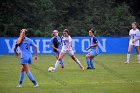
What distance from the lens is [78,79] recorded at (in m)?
20.9

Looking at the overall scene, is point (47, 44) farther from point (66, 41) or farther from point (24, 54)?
point (24, 54)

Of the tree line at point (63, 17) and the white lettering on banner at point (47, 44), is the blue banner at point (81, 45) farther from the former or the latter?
the tree line at point (63, 17)

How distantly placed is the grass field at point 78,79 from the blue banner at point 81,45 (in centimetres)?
887

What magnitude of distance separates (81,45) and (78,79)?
16.7m

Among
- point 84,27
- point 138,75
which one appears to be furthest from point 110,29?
point 138,75

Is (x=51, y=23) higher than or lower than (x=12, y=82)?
higher

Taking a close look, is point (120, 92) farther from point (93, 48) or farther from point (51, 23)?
point (51, 23)

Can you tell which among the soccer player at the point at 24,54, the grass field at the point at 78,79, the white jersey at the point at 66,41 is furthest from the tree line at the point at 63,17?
the soccer player at the point at 24,54

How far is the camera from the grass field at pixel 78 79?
58.3 feet

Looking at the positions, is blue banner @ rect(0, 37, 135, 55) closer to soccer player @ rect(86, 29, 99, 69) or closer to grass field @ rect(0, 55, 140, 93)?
grass field @ rect(0, 55, 140, 93)

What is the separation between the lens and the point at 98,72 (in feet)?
78.7

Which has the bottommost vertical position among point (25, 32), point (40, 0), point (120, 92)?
point (120, 92)

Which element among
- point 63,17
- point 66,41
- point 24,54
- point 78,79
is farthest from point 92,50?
point 63,17

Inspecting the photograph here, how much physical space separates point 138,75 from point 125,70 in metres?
2.37
